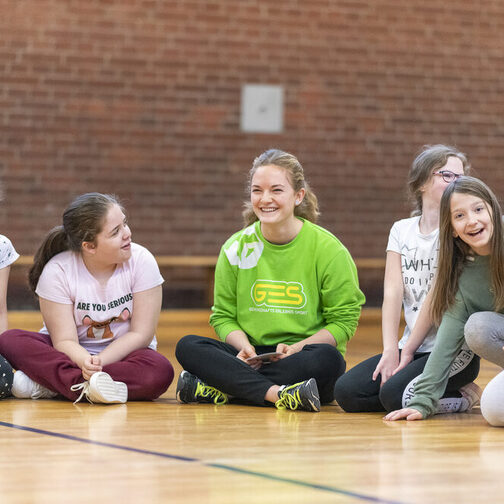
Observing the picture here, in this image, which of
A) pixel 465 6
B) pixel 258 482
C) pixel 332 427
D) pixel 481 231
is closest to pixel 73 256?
pixel 332 427

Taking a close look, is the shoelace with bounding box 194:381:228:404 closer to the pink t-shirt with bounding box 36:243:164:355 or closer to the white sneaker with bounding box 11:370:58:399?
the pink t-shirt with bounding box 36:243:164:355

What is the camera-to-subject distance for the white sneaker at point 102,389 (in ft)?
9.02

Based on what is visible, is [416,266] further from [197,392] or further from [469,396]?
[197,392]

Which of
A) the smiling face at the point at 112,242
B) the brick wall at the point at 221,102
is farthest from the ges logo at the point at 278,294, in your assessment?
the brick wall at the point at 221,102

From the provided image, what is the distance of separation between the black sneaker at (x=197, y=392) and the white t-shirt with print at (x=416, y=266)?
55 cm

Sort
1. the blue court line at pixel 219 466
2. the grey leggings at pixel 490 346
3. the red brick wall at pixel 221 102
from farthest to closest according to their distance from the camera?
1. the red brick wall at pixel 221 102
2. the grey leggings at pixel 490 346
3. the blue court line at pixel 219 466

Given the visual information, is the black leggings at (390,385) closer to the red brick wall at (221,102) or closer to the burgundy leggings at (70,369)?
the burgundy leggings at (70,369)

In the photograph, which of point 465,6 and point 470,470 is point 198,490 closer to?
point 470,470

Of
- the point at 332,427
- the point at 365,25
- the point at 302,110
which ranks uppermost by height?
the point at 365,25

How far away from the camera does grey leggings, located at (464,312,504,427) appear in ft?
7.73

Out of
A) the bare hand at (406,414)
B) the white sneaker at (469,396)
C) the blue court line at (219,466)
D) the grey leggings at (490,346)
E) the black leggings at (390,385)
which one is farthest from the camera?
the white sneaker at (469,396)

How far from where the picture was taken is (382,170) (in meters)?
6.65

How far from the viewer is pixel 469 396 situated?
271 cm

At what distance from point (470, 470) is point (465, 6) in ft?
17.9
